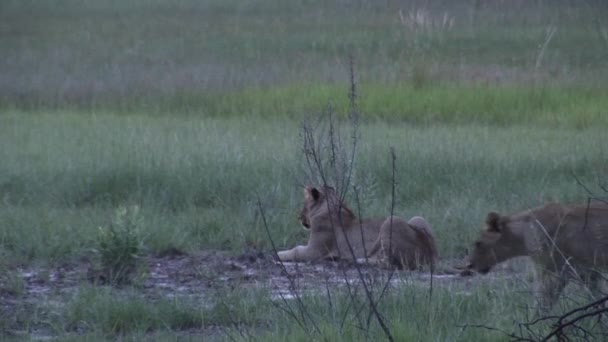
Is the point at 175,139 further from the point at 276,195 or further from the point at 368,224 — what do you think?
the point at 368,224

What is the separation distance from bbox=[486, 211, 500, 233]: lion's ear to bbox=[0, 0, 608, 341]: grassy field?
0.41 metres

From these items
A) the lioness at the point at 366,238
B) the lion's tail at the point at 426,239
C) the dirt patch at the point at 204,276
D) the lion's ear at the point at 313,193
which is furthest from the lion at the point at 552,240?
the lion's ear at the point at 313,193

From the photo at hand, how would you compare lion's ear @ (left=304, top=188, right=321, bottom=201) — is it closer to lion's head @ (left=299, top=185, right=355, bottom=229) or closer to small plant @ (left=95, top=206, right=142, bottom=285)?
lion's head @ (left=299, top=185, right=355, bottom=229)

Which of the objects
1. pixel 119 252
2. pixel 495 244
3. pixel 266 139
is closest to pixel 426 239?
pixel 495 244

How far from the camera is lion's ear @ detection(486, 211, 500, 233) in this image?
819cm

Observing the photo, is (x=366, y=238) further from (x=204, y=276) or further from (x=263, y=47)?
(x=263, y=47)

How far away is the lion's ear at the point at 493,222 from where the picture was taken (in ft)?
26.9

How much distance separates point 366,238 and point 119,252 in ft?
6.83

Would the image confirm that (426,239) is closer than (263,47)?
Yes

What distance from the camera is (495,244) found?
8242 millimetres

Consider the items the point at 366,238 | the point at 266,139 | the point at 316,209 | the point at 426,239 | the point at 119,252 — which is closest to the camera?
the point at 119,252

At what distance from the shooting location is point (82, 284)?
26.8ft

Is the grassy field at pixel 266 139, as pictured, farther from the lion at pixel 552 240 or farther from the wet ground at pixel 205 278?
the lion at pixel 552 240

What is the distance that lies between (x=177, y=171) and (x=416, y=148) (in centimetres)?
296
